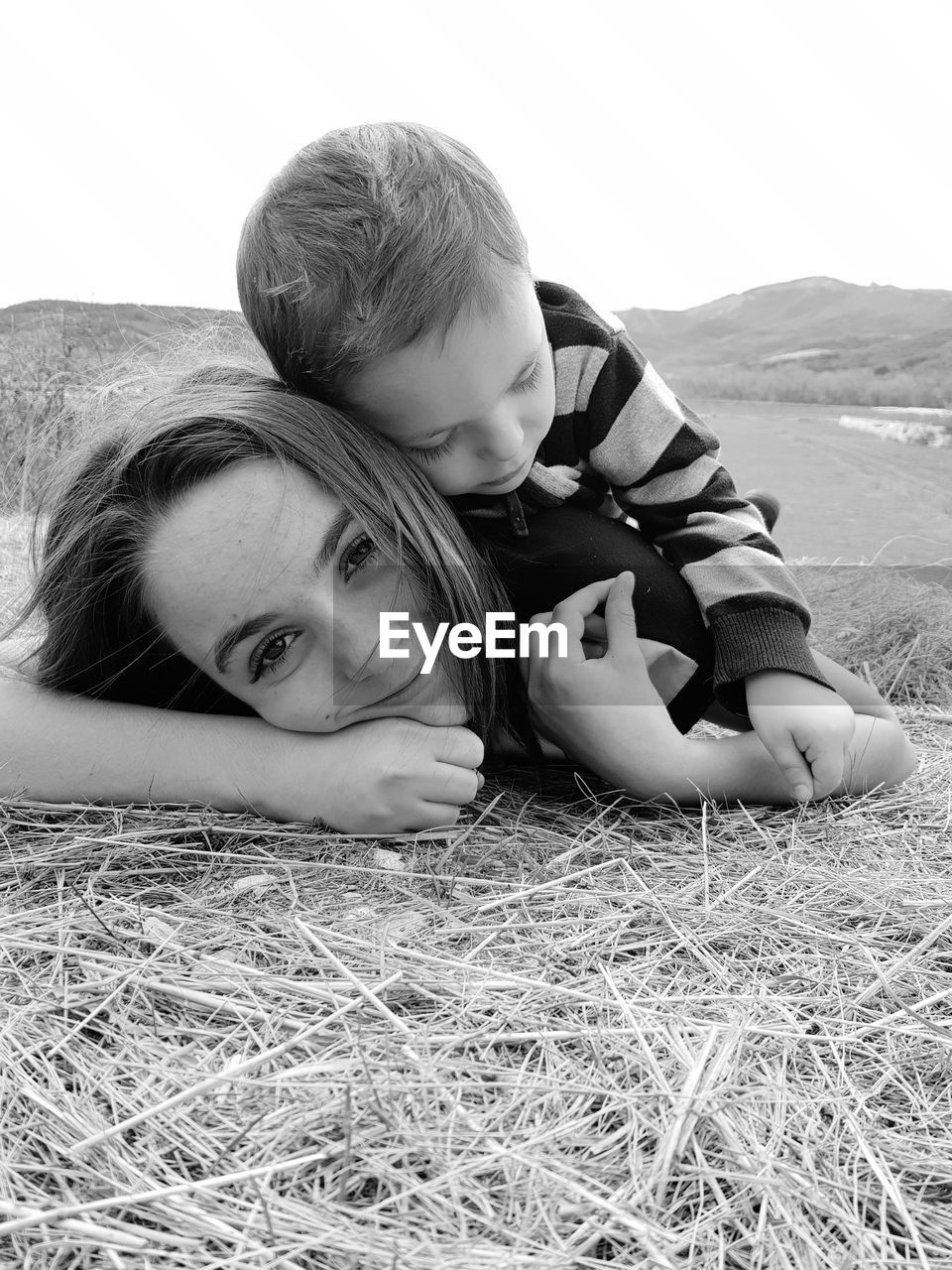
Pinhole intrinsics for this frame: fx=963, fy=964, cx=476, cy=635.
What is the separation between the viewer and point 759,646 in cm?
157

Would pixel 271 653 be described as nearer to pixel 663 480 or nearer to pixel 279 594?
pixel 279 594

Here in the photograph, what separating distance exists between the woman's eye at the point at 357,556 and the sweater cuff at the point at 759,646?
1.98 feet

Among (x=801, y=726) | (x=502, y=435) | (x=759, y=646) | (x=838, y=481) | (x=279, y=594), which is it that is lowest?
(x=838, y=481)

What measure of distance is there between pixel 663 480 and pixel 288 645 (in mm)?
727

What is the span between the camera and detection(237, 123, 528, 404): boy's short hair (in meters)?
1.36

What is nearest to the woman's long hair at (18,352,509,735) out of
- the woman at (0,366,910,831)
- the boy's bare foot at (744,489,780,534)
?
the woman at (0,366,910,831)

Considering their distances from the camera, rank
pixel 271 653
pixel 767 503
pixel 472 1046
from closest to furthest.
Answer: pixel 472 1046 → pixel 271 653 → pixel 767 503

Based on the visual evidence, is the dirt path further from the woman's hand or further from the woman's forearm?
the woman's forearm

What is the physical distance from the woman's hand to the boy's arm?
0.22 meters

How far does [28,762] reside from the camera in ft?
5.13

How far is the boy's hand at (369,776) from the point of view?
144cm

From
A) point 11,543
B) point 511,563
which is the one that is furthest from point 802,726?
point 11,543

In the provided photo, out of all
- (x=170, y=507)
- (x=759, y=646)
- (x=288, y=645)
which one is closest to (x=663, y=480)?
(x=759, y=646)

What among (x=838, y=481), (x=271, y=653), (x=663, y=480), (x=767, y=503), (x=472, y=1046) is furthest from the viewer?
(x=838, y=481)
